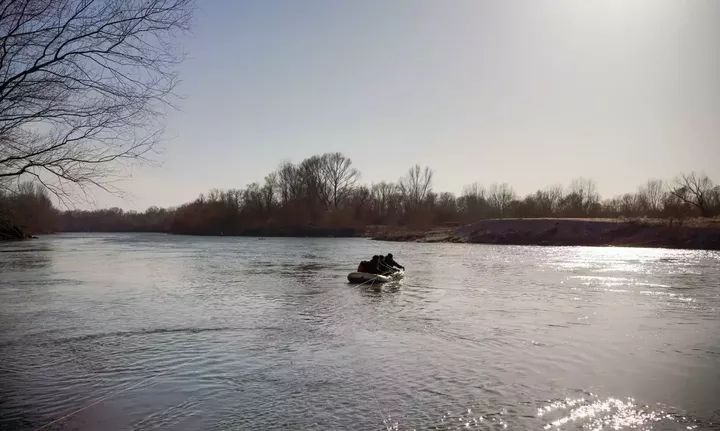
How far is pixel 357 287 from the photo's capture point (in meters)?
20.5

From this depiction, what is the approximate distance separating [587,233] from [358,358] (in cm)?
5172

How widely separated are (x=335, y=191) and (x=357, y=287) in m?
76.3

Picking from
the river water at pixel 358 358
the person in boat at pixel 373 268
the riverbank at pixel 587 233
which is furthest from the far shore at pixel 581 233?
the person in boat at pixel 373 268

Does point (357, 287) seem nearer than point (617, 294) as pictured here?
No

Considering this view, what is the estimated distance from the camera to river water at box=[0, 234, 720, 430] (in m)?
6.79

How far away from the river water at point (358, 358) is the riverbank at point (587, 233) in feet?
109

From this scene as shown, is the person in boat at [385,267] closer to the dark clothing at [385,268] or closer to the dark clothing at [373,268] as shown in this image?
the dark clothing at [385,268]

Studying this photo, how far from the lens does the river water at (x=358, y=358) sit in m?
6.79

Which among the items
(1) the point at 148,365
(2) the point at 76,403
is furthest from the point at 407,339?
(2) the point at 76,403

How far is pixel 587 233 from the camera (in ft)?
182

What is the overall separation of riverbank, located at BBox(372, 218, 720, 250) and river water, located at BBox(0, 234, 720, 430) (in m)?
33.3

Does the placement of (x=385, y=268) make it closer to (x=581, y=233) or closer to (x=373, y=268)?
(x=373, y=268)

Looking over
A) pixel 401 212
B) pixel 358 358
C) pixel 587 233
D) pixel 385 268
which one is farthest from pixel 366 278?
pixel 401 212

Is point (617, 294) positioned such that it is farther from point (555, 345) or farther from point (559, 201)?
point (559, 201)
